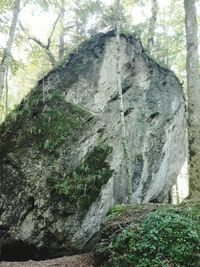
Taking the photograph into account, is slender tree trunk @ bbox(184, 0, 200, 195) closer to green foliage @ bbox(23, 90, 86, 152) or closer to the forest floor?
the forest floor

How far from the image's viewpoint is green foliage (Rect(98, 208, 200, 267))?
591cm

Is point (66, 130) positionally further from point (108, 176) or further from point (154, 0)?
point (154, 0)

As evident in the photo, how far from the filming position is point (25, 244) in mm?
11070

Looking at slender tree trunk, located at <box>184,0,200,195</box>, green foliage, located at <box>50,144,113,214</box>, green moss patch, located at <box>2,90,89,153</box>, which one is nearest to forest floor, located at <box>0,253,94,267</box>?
green foliage, located at <box>50,144,113,214</box>

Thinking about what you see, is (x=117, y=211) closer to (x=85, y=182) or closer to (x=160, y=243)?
(x=160, y=243)

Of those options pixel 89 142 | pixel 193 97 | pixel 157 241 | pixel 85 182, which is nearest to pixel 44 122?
pixel 89 142

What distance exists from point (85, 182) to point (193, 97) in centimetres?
511

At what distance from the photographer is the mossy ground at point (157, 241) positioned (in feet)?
19.5

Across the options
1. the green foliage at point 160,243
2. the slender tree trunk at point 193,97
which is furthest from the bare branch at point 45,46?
the green foliage at point 160,243

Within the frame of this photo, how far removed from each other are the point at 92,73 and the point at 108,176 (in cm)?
463

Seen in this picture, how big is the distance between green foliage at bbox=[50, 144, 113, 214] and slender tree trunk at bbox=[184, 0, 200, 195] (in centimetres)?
420

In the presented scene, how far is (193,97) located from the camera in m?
9.65

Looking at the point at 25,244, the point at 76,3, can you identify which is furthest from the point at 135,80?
the point at 25,244

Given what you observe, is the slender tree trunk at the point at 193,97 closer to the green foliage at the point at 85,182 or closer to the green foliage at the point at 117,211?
the green foliage at the point at 117,211
